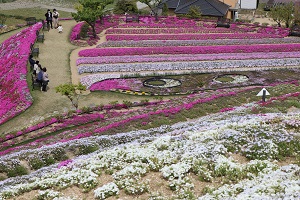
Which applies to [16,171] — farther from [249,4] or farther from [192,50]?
[249,4]

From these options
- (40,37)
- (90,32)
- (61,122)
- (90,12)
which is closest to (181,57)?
(90,12)

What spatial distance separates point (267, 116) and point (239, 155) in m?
5.28

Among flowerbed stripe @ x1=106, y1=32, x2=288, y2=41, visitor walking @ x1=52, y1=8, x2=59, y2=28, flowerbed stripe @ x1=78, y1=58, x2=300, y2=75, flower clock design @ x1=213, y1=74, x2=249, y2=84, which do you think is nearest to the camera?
flower clock design @ x1=213, y1=74, x2=249, y2=84

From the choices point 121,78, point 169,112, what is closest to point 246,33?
point 121,78

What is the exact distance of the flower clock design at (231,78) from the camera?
36.9 meters

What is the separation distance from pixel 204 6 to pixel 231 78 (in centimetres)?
3067

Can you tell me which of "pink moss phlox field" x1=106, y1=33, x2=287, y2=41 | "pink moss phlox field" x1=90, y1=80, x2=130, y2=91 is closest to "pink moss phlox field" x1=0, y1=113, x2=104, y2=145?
"pink moss phlox field" x1=90, y1=80, x2=130, y2=91

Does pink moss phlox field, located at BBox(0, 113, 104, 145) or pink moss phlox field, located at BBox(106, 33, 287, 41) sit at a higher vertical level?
pink moss phlox field, located at BBox(106, 33, 287, 41)

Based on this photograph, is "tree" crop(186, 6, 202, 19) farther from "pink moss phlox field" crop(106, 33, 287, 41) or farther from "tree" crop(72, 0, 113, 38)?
"tree" crop(72, 0, 113, 38)

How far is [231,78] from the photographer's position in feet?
124

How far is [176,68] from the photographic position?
40125 mm

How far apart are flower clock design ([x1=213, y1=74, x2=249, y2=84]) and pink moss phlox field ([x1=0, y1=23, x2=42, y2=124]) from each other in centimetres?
1747

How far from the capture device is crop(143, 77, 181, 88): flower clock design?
116 feet

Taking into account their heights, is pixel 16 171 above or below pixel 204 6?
below
